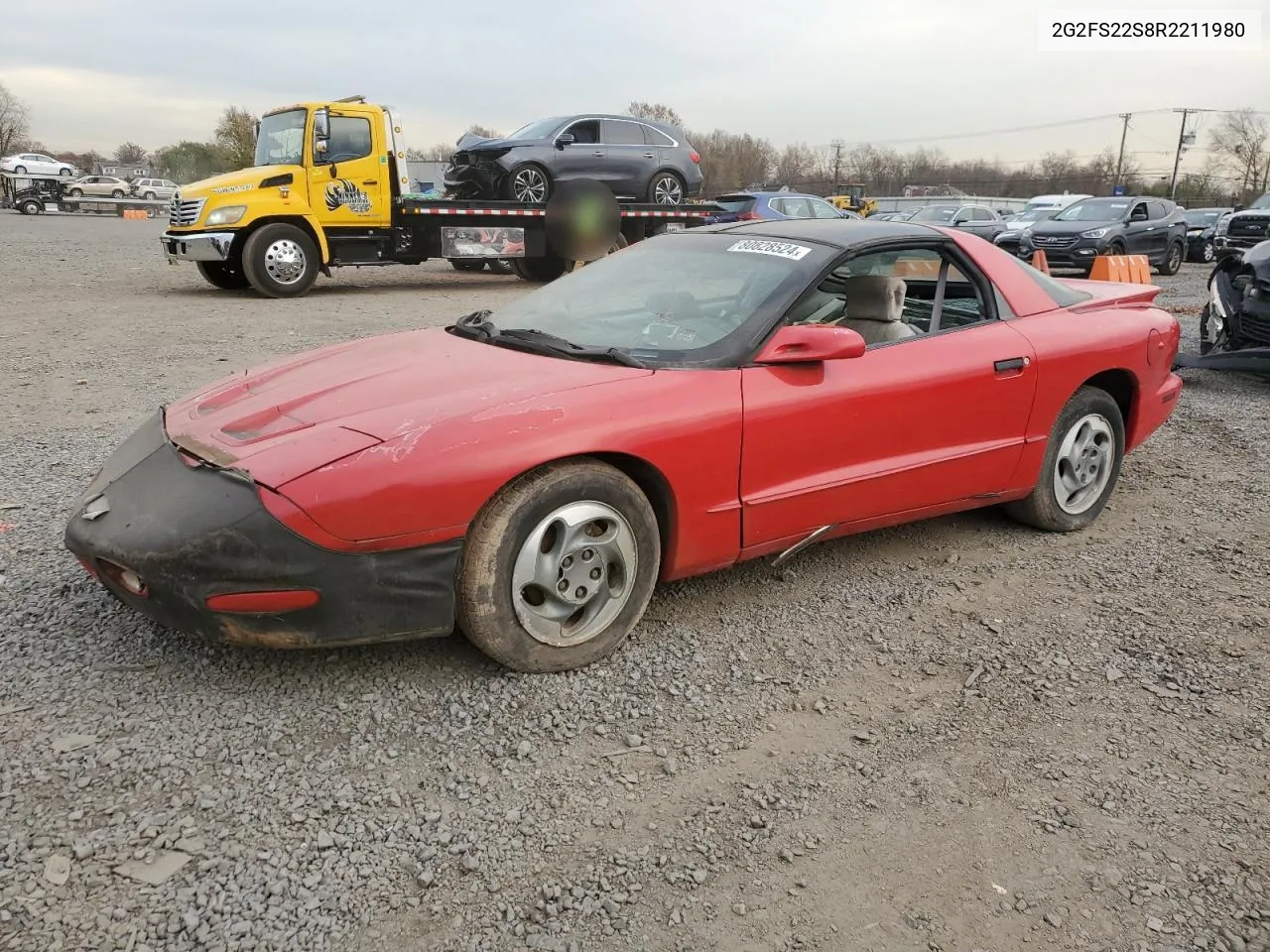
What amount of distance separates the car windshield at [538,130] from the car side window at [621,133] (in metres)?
0.79

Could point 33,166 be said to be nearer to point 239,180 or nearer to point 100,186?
point 100,186

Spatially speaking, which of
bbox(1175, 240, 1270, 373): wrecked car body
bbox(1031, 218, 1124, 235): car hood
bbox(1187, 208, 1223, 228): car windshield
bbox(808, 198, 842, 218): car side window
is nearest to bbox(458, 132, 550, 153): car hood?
bbox(808, 198, 842, 218): car side window

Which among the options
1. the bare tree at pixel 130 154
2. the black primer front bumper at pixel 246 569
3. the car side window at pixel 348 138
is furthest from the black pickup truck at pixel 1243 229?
the bare tree at pixel 130 154

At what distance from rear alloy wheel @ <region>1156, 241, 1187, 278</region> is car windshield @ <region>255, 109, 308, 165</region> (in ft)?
53.0

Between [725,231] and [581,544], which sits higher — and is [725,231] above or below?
above

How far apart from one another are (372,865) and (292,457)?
108 cm

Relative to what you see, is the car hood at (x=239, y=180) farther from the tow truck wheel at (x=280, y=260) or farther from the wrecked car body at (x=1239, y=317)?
A: the wrecked car body at (x=1239, y=317)

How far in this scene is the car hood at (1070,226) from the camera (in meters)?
17.8

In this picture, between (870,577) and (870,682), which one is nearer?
(870,682)

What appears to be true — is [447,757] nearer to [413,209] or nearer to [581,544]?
[581,544]

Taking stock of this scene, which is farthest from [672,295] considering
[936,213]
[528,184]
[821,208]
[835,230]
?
[936,213]

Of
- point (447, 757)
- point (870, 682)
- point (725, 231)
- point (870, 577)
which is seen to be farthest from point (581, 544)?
point (725, 231)

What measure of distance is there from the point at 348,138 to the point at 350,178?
500 mm

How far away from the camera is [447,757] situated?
2.43 m
